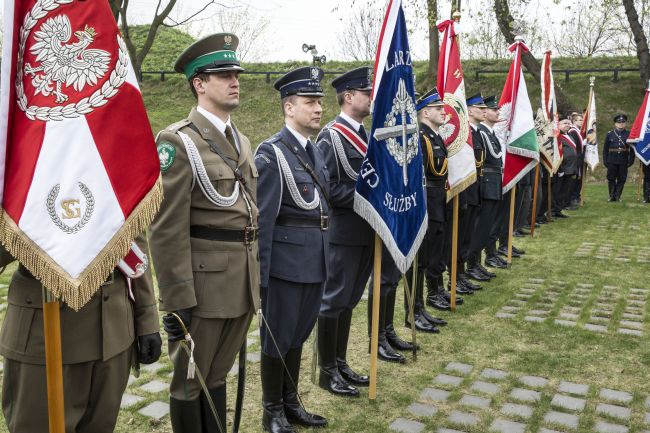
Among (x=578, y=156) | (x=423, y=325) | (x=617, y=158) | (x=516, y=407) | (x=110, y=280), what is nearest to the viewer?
(x=110, y=280)

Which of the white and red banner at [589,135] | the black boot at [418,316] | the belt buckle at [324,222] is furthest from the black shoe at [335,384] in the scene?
the white and red banner at [589,135]

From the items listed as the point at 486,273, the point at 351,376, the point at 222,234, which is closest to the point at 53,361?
the point at 222,234

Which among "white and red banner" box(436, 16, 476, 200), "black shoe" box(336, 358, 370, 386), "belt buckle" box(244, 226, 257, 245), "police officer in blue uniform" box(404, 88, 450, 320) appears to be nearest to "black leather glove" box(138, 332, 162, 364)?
"belt buckle" box(244, 226, 257, 245)

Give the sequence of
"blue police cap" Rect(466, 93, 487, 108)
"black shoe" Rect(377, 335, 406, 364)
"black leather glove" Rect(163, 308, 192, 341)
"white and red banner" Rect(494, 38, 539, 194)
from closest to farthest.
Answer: "black leather glove" Rect(163, 308, 192, 341), "black shoe" Rect(377, 335, 406, 364), "blue police cap" Rect(466, 93, 487, 108), "white and red banner" Rect(494, 38, 539, 194)

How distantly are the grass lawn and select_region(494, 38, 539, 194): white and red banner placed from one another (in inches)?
51.5

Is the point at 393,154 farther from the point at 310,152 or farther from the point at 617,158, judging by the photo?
the point at 617,158

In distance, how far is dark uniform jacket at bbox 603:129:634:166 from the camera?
14617 millimetres

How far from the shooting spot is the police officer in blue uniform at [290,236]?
346 centimetres

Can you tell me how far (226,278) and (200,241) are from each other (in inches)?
8.2

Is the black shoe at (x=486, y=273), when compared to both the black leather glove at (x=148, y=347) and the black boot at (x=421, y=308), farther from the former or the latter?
the black leather glove at (x=148, y=347)

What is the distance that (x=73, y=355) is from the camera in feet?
7.06

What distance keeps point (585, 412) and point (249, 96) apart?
2165 cm

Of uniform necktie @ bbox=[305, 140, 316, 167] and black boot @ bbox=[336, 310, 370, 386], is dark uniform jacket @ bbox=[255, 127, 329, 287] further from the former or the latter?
black boot @ bbox=[336, 310, 370, 386]

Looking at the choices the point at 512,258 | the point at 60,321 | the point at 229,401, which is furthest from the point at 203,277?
the point at 512,258
